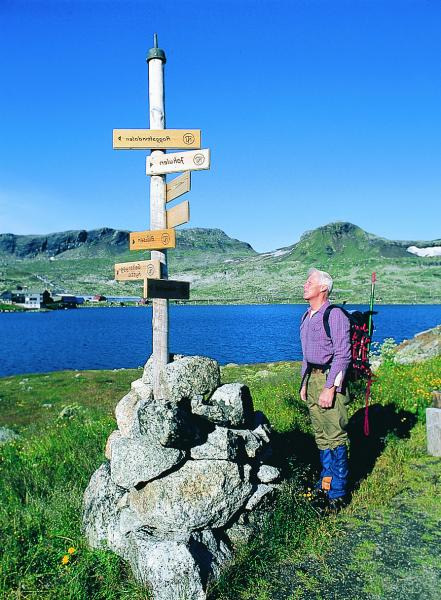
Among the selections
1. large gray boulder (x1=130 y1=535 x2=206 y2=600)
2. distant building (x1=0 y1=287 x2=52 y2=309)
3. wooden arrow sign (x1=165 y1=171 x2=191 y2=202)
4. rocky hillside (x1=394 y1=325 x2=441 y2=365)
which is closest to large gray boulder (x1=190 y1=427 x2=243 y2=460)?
large gray boulder (x1=130 y1=535 x2=206 y2=600)

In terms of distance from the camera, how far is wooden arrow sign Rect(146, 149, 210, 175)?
22.4ft

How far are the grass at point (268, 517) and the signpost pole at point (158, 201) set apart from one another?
7.64ft

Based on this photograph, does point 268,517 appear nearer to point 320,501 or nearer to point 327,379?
point 320,501

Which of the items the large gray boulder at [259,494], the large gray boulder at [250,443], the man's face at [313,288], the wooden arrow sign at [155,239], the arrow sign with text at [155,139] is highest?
the arrow sign with text at [155,139]

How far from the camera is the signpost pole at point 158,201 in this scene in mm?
7059

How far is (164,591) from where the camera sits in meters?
4.93

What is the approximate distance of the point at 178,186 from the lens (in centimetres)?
705

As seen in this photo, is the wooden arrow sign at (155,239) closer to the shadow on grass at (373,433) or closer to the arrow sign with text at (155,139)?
the arrow sign with text at (155,139)

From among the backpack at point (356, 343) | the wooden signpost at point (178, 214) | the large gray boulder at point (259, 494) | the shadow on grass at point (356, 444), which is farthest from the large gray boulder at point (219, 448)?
the wooden signpost at point (178, 214)

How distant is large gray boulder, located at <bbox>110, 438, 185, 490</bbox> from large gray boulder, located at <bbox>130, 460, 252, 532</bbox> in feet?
0.46

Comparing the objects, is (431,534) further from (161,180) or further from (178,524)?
(161,180)

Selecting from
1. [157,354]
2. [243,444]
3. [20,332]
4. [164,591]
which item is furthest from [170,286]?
[20,332]

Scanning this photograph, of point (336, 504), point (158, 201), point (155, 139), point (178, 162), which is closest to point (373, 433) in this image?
point (336, 504)

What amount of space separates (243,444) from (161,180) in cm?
414
